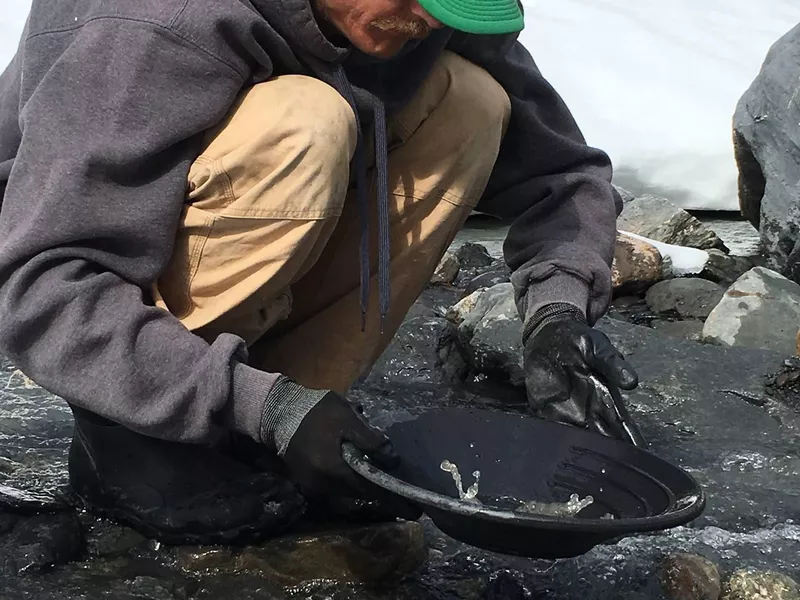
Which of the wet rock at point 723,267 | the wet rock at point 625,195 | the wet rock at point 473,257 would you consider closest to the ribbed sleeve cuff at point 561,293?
the wet rock at point 473,257

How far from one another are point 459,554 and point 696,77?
4598 mm

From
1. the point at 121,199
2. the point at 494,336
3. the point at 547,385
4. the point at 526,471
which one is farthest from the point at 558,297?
the point at 121,199

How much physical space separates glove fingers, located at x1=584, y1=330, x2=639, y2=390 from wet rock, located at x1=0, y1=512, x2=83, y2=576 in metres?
0.96

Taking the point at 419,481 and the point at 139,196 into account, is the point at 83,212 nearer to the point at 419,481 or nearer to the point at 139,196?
the point at 139,196

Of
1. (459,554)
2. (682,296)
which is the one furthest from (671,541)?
(682,296)

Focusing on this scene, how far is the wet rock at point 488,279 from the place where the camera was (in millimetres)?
3473

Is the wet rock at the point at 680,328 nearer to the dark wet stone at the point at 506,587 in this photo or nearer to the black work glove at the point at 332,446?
the dark wet stone at the point at 506,587

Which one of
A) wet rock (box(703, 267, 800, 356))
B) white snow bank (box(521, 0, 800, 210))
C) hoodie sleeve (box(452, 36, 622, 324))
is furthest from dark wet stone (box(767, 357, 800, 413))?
white snow bank (box(521, 0, 800, 210))

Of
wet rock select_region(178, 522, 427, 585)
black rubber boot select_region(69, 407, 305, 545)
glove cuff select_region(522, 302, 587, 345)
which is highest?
glove cuff select_region(522, 302, 587, 345)

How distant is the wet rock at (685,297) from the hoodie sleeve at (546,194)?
1422 millimetres

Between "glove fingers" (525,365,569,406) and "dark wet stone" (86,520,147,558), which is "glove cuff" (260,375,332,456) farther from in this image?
"glove fingers" (525,365,569,406)

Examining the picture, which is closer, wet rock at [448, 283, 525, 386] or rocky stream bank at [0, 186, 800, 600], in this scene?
rocky stream bank at [0, 186, 800, 600]

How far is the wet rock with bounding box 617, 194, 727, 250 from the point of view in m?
4.17

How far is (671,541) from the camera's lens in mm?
1922
